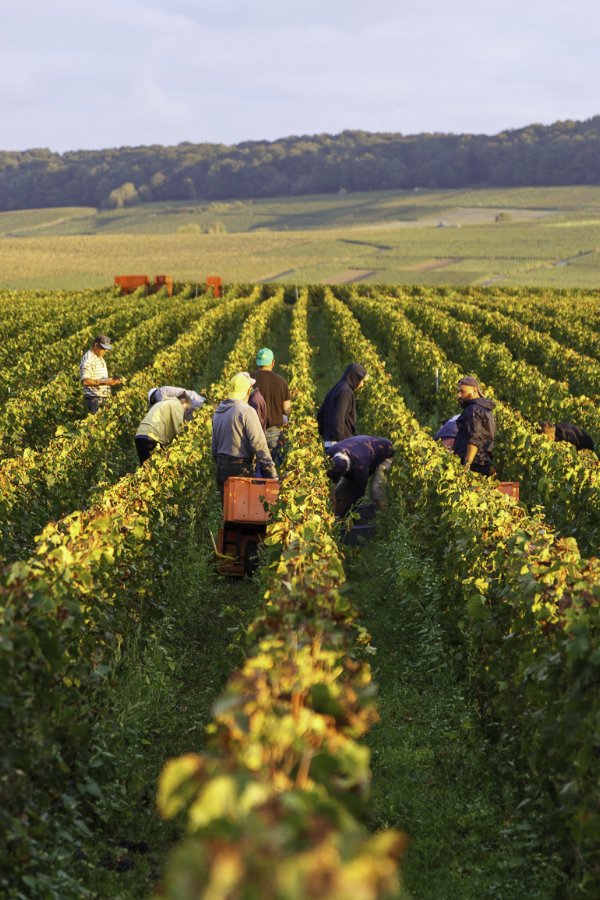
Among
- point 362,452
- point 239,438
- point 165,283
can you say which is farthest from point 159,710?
point 165,283

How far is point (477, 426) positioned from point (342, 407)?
1.93 m

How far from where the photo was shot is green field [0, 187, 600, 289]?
89.9 meters

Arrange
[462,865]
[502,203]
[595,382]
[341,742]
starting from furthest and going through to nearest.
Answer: [502,203] → [595,382] → [462,865] → [341,742]

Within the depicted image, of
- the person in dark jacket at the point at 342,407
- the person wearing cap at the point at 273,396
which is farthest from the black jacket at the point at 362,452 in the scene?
the person wearing cap at the point at 273,396

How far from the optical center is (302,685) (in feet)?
13.5

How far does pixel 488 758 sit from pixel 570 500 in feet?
14.4

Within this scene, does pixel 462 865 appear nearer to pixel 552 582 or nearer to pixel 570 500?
pixel 552 582

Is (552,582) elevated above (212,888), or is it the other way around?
(212,888)

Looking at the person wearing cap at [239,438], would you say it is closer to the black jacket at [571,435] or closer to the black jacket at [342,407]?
the black jacket at [342,407]

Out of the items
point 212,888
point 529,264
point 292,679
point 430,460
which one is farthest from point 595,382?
point 529,264

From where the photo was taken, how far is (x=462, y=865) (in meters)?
5.90

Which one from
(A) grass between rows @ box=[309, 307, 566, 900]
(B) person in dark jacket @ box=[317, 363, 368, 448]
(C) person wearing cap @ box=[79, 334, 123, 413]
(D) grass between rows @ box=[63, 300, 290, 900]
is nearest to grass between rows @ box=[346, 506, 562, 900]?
(A) grass between rows @ box=[309, 307, 566, 900]

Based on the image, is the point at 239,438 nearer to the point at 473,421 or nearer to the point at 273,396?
the point at 473,421

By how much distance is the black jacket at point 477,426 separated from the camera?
11172 mm
